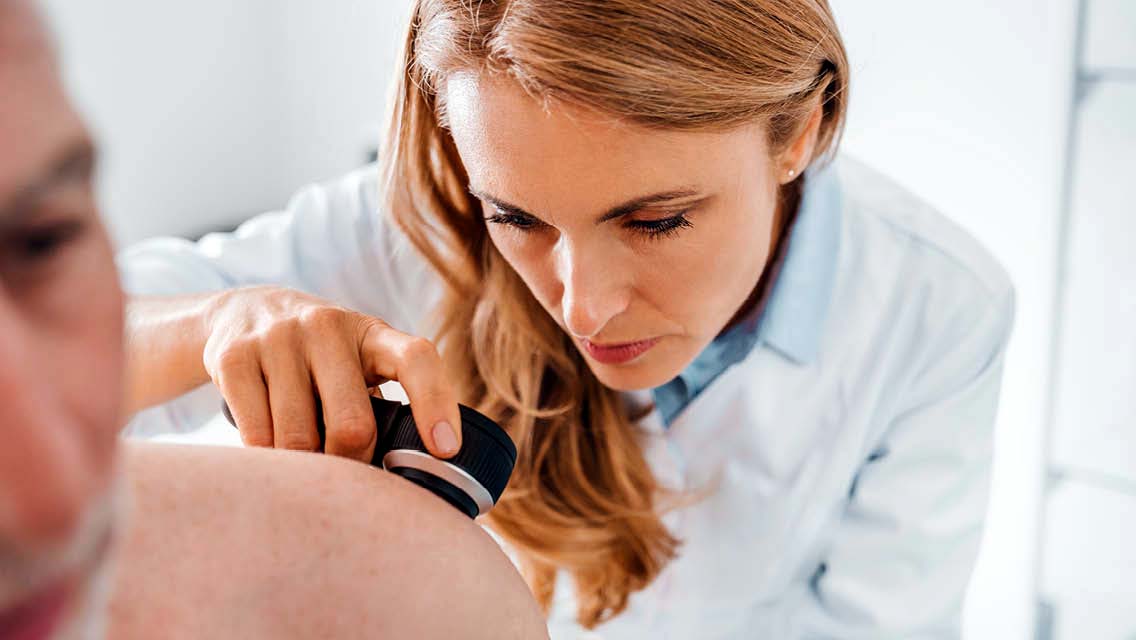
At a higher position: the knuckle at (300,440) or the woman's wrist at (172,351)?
the knuckle at (300,440)

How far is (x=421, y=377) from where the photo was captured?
566 millimetres

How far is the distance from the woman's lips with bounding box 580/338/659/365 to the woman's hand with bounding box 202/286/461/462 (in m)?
0.20

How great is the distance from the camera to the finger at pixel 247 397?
0.59 m

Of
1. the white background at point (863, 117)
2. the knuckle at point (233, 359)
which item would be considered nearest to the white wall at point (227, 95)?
the white background at point (863, 117)

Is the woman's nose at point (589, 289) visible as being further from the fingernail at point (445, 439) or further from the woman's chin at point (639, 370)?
the fingernail at point (445, 439)

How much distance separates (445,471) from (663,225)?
269 millimetres

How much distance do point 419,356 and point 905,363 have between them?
1.70 ft

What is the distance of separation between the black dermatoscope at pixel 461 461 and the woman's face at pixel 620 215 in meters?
0.18

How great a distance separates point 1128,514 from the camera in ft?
4.64

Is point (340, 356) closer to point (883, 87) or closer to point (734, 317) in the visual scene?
point (734, 317)

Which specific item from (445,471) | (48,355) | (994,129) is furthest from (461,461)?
(994,129)

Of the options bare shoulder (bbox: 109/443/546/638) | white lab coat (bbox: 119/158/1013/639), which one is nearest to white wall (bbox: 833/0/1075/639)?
white lab coat (bbox: 119/158/1013/639)

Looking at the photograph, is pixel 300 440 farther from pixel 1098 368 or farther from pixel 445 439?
pixel 1098 368

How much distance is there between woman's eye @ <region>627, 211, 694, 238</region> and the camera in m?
0.70
